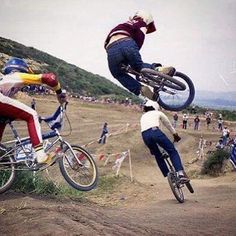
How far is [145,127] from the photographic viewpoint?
21.9 feet

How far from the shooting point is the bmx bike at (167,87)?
17.5 ft

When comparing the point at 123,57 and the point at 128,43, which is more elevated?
the point at 128,43

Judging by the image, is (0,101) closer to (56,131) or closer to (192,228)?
(56,131)

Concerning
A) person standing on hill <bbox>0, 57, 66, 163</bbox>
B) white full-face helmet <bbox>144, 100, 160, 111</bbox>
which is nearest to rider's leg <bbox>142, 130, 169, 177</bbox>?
white full-face helmet <bbox>144, 100, 160, 111</bbox>

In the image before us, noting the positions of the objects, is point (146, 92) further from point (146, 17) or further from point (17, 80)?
point (17, 80)

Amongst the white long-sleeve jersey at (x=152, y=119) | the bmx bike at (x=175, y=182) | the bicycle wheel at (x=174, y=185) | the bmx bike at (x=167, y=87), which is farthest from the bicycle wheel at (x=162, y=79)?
the bicycle wheel at (x=174, y=185)

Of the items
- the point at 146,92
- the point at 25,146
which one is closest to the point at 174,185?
the point at 146,92

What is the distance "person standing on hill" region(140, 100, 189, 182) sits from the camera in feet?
21.2

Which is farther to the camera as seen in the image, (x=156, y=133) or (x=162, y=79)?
(x=156, y=133)

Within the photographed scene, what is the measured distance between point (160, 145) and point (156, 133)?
30 cm

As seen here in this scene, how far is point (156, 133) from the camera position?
6645 millimetres

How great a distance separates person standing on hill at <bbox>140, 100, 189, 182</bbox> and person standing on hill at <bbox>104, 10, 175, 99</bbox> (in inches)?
43.4

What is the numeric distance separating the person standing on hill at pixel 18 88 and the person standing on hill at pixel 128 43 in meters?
0.73

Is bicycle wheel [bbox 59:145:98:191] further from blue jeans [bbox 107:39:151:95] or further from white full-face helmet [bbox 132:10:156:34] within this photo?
white full-face helmet [bbox 132:10:156:34]
